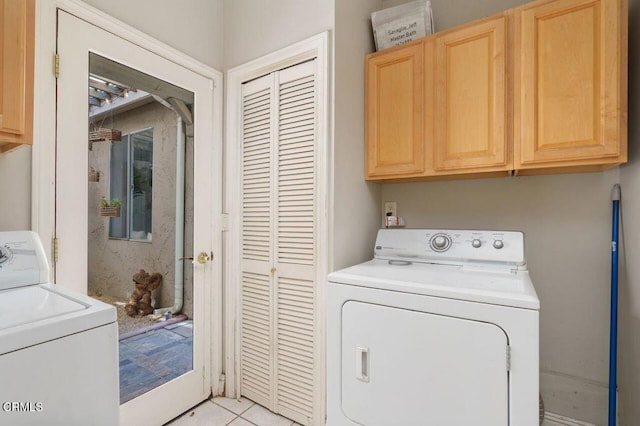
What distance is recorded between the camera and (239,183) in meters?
2.14

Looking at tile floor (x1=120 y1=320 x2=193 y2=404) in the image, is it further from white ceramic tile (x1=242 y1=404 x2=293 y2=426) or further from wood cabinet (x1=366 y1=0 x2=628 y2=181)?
wood cabinet (x1=366 y1=0 x2=628 y2=181)

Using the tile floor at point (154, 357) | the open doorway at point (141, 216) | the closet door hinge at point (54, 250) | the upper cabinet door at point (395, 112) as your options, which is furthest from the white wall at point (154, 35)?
the upper cabinet door at point (395, 112)

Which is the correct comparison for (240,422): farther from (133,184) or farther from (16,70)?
(16,70)

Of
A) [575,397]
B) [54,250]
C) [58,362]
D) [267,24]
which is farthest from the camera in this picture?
[267,24]

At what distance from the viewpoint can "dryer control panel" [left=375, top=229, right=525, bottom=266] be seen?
5.03 ft

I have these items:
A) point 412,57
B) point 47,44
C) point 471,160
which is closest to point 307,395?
point 471,160

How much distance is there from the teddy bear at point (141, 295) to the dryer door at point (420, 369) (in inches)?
47.9

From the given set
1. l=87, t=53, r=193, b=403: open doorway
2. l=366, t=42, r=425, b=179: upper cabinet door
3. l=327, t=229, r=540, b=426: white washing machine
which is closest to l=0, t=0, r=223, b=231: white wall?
l=87, t=53, r=193, b=403: open doorway

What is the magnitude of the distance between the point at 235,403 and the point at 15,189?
1.71 meters

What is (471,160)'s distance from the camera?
→ 162cm

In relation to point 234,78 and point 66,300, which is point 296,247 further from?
point 234,78

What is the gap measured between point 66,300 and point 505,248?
1.83 metres

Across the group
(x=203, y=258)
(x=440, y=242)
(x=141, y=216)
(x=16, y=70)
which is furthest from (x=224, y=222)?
(x=440, y=242)

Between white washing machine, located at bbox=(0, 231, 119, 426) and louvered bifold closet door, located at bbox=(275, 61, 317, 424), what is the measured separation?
1062 millimetres
